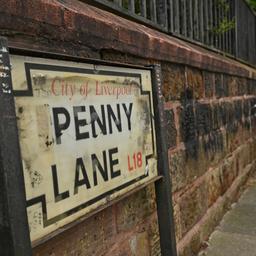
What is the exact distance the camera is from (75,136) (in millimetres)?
1610

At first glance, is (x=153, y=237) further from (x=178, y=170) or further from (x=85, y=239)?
(x=85, y=239)

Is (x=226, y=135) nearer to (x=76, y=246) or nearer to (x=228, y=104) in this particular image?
(x=228, y=104)

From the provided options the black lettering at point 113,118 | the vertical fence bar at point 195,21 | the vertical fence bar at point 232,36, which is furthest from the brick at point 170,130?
the vertical fence bar at point 232,36

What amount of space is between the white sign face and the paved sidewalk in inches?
63.6

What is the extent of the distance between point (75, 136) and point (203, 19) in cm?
354

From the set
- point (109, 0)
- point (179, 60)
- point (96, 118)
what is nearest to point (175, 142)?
point (179, 60)

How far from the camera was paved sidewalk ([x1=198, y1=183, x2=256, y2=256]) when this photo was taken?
3.40 m

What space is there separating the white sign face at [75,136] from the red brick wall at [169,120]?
17cm

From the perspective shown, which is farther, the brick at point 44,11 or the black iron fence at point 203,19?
the black iron fence at point 203,19

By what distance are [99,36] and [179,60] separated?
124 centimetres

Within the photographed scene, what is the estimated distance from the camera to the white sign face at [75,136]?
1.40 metres

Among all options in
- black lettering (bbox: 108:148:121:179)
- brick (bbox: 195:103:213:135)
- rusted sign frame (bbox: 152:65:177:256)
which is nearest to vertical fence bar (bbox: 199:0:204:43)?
brick (bbox: 195:103:213:135)

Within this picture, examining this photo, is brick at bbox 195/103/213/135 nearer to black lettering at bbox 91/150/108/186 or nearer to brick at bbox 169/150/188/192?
brick at bbox 169/150/188/192

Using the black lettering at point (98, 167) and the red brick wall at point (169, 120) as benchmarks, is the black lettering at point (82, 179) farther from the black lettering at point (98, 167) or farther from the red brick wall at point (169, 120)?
the red brick wall at point (169, 120)
